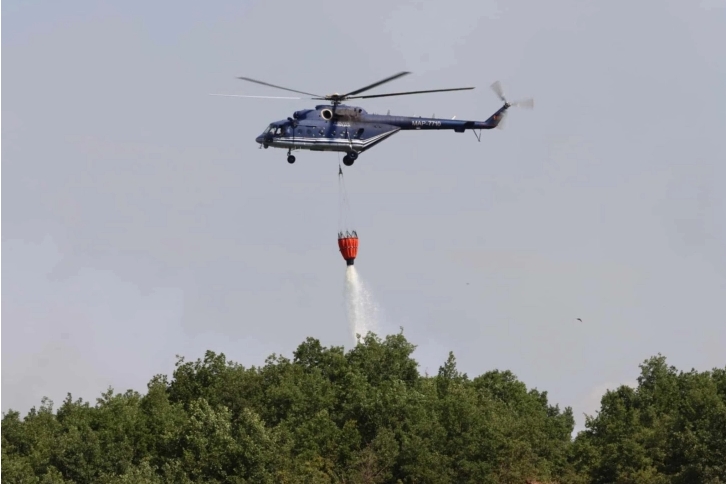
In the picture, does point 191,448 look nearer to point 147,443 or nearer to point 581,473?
point 147,443

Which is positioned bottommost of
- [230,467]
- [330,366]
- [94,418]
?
[230,467]

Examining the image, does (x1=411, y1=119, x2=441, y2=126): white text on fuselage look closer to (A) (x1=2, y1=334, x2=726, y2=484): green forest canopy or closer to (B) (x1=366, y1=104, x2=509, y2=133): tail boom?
(B) (x1=366, y1=104, x2=509, y2=133): tail boom

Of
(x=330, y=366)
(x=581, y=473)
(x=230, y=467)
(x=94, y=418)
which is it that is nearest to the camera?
(x=230, y=467)

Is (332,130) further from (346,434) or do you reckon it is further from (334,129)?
(346,434)

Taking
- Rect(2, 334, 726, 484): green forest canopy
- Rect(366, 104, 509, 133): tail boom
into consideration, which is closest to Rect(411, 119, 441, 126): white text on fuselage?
Rect(366, 104, 509, 133): tail boom

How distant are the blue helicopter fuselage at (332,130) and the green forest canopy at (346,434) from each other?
16.6 m

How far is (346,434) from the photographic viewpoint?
105m

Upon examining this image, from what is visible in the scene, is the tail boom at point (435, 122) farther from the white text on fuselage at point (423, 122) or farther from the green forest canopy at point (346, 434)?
Result: the green forest canopy at point (346, 434)

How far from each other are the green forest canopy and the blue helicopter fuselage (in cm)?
1657

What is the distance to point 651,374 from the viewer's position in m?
130

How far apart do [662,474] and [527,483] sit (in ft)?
23.8

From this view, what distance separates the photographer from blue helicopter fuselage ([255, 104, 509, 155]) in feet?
291

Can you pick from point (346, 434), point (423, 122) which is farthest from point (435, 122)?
point (346, 434)

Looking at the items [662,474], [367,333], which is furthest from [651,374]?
[662,474]
